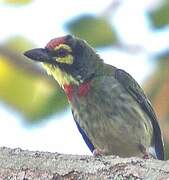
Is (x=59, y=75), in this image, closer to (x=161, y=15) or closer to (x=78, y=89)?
(x=78, y=89)

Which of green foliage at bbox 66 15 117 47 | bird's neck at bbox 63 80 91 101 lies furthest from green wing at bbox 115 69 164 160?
green foliage at bbox 66 15 117 47

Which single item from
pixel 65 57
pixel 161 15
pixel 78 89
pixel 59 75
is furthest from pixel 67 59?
pixel 161 15

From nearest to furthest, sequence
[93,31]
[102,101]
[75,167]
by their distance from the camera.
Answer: [75,167] → [93,31] → [102,101]

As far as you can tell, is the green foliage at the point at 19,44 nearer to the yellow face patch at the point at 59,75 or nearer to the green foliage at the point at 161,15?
the yellow face patch at the point at 59,75

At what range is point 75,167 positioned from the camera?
2.48m

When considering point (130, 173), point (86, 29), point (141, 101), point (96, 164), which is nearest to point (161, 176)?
point (130, 173)

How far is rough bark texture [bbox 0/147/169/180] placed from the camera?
2367 mm

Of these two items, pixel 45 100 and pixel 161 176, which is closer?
pixel 161 176

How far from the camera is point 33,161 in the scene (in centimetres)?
260

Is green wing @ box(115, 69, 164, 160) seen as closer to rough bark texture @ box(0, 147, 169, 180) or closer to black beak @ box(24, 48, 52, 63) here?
black beak @ box(24, 48, 52, 63)

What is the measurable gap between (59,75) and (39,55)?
0.84 ft

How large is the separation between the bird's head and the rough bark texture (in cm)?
176

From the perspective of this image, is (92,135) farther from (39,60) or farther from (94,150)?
(39,60)

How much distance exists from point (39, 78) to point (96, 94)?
2.47ft
